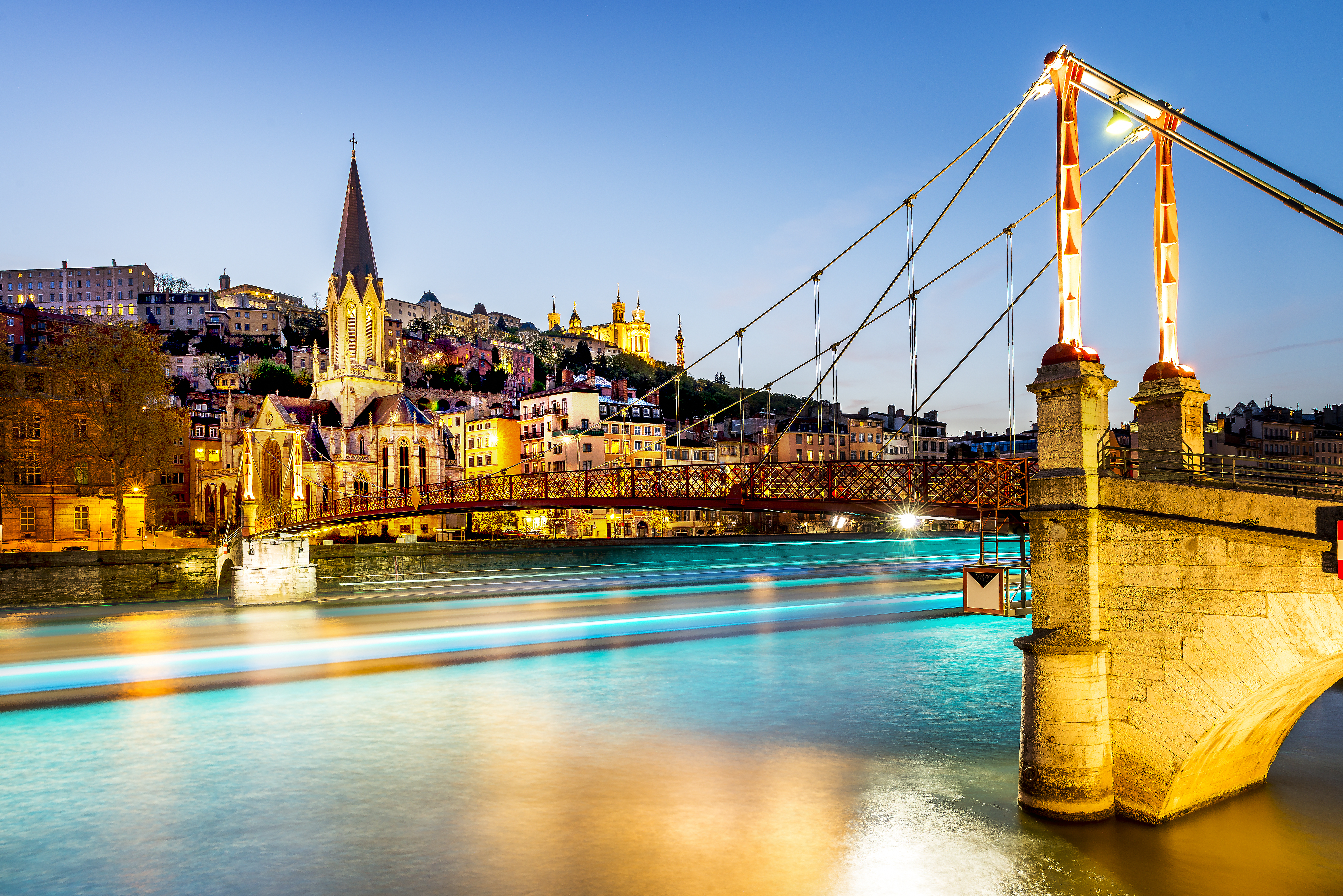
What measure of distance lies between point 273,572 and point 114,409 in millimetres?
14303

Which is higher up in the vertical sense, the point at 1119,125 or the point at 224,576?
the point at 1119,125

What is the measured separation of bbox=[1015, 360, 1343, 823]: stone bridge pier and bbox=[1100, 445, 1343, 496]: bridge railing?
269 millimetres

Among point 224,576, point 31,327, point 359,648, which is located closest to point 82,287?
point 31,327

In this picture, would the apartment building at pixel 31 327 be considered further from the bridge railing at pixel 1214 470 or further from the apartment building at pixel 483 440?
the bridge railing at pixel 1214 470

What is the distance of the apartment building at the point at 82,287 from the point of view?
144875 millimetres

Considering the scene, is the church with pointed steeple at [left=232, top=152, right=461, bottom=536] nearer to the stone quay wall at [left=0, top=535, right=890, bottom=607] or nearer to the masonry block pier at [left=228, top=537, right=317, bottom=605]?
the stone quay wall at [left=0, top=535, right=890, bottom=607]

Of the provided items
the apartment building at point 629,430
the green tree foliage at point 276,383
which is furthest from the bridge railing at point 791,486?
the green tree foliage at point 276,383

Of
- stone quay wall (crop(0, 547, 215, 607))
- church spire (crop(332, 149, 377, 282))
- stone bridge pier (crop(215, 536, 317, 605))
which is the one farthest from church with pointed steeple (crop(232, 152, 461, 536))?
stone bridge pier (crop(215, 536, 317, 605))

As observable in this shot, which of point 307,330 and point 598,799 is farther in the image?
point 307,330

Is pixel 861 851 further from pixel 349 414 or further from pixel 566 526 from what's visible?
pixel 349 414

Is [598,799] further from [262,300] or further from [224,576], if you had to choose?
[262,300]

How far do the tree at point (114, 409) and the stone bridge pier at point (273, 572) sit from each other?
8360 mm

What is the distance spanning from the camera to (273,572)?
132 ft

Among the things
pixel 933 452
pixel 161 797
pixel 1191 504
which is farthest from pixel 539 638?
pixel 933 452
